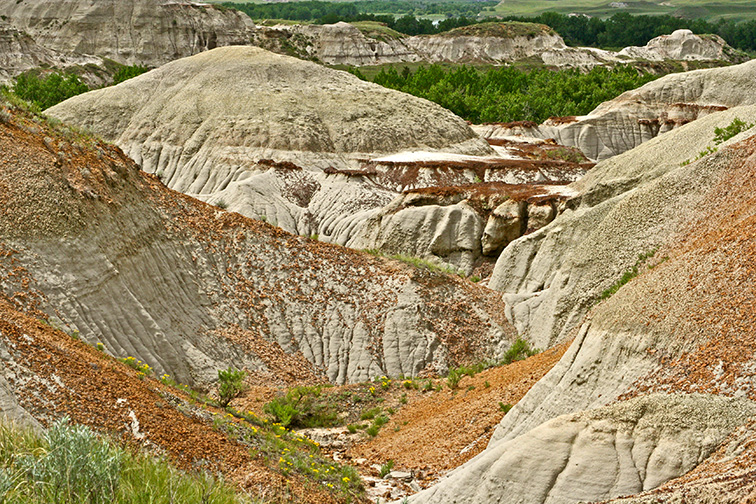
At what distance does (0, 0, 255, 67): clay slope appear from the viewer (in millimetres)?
112875

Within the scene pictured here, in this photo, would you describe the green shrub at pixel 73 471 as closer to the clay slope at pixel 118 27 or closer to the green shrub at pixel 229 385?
the green shrub at pixel 229 385

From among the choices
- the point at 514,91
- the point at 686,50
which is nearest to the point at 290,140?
the point at 514,91

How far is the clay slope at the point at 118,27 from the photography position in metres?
113

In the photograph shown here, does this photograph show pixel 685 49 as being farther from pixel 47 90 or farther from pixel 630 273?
pixel 630 273

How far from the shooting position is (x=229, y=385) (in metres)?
20.6

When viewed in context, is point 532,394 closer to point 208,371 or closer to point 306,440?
point 306,440

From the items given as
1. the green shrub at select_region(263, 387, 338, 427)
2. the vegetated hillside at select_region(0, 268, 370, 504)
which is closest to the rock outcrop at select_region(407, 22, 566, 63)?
the green shrub at select_region(263, 387, 338, 427)

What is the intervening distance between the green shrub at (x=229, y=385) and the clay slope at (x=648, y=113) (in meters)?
55.3

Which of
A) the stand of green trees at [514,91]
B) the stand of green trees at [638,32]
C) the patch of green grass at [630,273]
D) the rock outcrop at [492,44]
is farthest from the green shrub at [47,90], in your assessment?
the stand of green trees at [638,32]

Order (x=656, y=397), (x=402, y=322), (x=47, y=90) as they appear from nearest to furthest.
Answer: (x=656, y=397)
(x=402, y=322)
(x=47, y=90)

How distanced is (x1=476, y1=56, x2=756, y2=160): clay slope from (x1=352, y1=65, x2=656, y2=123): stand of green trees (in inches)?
407

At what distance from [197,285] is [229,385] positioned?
532 centimetres

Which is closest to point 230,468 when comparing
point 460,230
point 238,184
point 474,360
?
point 474,360

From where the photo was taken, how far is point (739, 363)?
1223 centimetres
